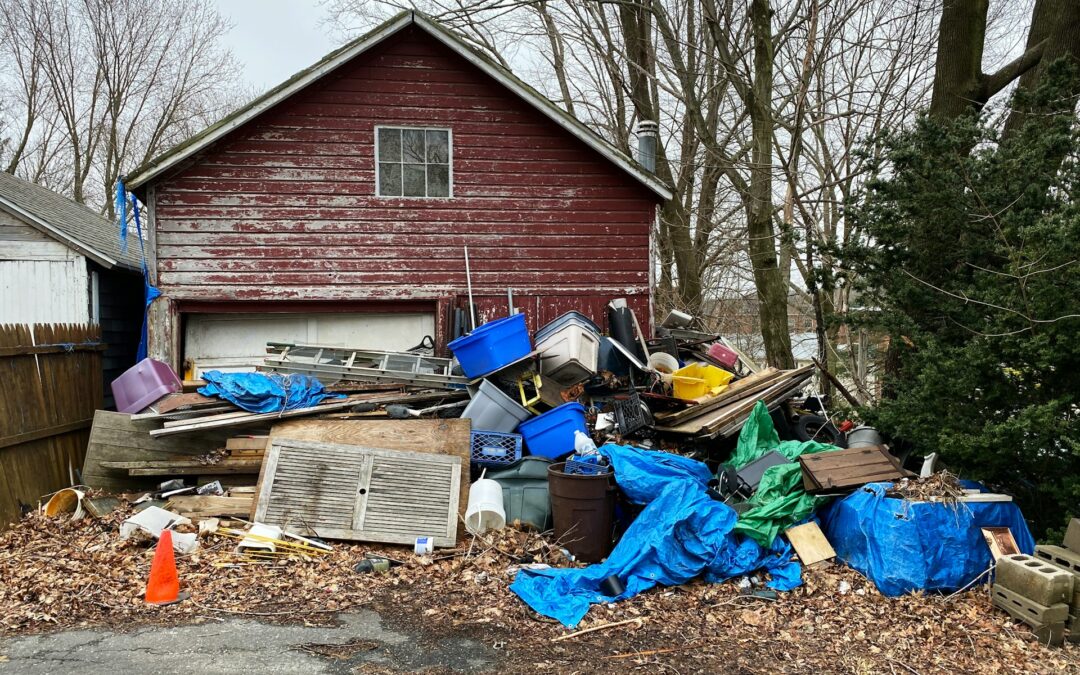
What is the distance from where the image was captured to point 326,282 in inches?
416

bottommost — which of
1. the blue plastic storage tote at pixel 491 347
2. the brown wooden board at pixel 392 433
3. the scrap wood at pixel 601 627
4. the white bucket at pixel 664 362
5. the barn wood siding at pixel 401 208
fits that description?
the scrap wood at pixel 601 627

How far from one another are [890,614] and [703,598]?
136 cm

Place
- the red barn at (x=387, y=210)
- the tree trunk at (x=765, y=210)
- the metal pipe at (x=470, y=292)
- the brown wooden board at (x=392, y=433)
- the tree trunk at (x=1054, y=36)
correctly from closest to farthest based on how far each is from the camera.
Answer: the brown wooden board at (x=392, y=433)
the tree trunk at (x=1054, y=36)
the red barn at (x=387, y=210)
the metal pipe at (x=470, y=292)
the tree trunk at (x=765, y=210)

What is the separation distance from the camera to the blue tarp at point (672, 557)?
230 inches

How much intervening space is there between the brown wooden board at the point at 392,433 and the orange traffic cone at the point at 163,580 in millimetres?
2249

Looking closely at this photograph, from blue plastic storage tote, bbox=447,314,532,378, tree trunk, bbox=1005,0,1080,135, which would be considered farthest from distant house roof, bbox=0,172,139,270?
tree trunk, bbox=1005,0,1080,135

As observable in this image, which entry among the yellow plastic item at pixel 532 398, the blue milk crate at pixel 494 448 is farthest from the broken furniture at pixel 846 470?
the yellow plastic item at pixel 532 398

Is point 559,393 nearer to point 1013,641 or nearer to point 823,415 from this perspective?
point 823,415

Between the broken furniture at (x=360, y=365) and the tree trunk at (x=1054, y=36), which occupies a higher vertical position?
the tree trunk at (x=1054, y=36)

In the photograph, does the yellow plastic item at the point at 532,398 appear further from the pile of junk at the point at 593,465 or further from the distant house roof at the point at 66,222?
the distant house roof at the point at 66,222

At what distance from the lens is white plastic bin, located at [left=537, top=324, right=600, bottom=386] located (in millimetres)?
9117

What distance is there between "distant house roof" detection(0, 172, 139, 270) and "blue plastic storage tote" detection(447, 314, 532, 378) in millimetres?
6044

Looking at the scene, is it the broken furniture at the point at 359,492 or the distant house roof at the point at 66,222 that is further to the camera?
the distant house roof at the point at 66,222

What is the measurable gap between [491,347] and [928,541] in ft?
15.6
